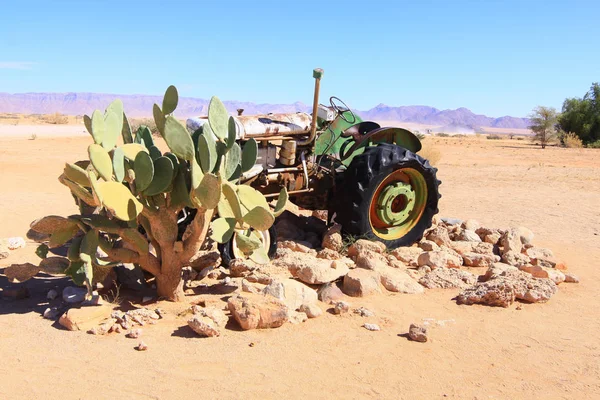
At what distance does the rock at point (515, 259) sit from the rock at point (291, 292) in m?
2.40

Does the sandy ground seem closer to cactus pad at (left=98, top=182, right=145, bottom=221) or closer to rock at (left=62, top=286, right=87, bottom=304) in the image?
rock at (left=62, top=286, right=87, bottom=304)

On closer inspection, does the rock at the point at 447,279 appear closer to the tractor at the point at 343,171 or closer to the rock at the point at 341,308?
the tractor at the point at 343,171

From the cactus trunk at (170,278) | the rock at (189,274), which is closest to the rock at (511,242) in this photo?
the rock at (189,274)

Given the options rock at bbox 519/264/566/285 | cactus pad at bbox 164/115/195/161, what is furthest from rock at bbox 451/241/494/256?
cactus pad at bbox 164/115/195/161

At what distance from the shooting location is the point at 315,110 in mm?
5902

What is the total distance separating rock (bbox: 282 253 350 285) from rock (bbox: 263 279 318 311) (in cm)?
21

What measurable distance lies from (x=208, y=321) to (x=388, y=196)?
295 cm

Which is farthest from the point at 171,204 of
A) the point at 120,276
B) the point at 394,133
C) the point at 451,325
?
the point at 394,133

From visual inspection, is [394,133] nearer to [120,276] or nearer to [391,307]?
[391,307]

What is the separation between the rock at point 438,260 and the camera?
224 inches

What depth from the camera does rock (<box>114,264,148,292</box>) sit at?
16.0 ft

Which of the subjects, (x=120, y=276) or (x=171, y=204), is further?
(x=120, y=276)

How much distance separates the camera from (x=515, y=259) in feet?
19.8

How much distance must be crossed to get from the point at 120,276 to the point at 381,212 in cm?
287
